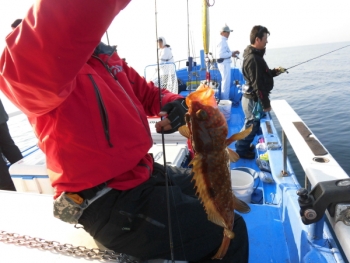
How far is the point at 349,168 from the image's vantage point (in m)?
5.79

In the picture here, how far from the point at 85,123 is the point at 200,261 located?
1192 mm

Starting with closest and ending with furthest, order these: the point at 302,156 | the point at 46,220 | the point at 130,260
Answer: the point at 130,260 → the point at 302,156 → the point at 46,220

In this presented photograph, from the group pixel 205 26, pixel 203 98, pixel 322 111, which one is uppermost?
pixel 205 26

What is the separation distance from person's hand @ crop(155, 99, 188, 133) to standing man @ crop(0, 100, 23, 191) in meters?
3.16

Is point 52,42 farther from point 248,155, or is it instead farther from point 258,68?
Answer: point 248,155

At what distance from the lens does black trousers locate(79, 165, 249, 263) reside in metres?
1.68

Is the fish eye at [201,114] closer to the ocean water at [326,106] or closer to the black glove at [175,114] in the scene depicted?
the black glove at [175,114]

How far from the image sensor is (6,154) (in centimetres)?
413

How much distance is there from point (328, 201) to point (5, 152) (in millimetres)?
4410

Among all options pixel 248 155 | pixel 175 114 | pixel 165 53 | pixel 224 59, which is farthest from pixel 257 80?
pixel 165 53

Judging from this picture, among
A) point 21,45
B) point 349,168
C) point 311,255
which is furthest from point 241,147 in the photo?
point 21,45

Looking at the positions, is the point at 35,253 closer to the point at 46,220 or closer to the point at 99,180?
the point at 46,220

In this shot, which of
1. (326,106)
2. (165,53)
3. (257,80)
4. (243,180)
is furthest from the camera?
(326,106)

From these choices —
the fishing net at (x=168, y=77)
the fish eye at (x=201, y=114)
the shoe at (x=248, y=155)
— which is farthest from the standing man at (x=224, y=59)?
the fish eye at (x=201, y=114)
